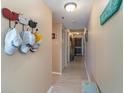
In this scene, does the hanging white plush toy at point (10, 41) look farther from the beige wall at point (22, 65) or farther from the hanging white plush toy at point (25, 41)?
the hanging white plush toy at point (25, 41)

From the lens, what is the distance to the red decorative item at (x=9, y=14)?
1.38 metres

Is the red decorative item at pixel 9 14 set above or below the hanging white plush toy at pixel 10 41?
above

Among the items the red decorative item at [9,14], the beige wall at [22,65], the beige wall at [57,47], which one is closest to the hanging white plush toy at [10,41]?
the beige wall at [22,65]

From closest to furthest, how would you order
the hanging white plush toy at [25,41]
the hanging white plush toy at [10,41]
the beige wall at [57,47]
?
the hanging white plush toy at [10,41]
the hanging white plush toy at [25,41]
the beige wall at [57,47]

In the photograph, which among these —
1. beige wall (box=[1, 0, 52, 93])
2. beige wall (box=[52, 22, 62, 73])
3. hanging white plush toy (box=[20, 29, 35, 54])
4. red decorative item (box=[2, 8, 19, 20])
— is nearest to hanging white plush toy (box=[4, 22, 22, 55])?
beige wall (box=[1, 0, 52, 93])

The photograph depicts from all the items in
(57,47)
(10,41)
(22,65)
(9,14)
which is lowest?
(22,65)

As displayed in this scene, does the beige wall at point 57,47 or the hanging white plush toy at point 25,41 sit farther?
Result: the beige wall at point 57,47

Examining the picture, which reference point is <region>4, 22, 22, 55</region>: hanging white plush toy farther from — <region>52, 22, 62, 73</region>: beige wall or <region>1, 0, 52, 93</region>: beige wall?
<region>52, 22, 62, 73</region>: beige wall

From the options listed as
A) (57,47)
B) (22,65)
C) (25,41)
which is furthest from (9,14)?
(57,47)

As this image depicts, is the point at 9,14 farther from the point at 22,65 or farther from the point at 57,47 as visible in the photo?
the point at 57,47

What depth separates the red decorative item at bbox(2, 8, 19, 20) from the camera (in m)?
1.38

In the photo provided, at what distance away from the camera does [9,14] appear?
4.75 ft

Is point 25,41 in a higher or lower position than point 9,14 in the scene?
lower

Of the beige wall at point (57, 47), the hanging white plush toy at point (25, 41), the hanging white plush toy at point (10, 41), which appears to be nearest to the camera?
the hanging white plush toy at point (10, 41)
